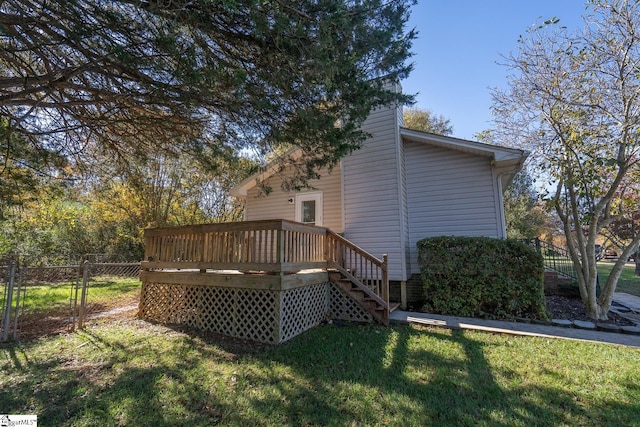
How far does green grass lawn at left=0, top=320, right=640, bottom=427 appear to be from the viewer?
9.17 ft

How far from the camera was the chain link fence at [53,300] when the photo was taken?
5.05 metres

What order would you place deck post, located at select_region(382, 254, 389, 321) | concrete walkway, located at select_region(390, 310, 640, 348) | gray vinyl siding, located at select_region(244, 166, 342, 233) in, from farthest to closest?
gray vinyl siding, located at select_region(244, 166, 342, 233) < deck post, located at select_region(382, 254, 389, 321) < concrete walkway, located at select_region(390, 310, 640, 348)

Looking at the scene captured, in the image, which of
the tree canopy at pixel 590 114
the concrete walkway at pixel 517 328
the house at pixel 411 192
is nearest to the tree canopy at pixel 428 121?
the house at pixel 411 192

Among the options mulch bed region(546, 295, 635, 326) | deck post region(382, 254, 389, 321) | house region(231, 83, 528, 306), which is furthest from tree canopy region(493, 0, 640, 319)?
deck post region(382, 254, 389, 321)

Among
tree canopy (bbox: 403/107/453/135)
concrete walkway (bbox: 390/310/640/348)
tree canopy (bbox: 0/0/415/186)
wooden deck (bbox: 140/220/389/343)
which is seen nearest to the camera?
tree canopy (bbox: 0/0/415/186)

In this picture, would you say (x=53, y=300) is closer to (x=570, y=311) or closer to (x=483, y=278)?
(x=483, y=278)

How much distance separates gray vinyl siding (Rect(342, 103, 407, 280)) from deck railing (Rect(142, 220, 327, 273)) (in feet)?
6.53

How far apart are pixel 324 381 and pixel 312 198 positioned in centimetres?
650

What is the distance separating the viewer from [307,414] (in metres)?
2.82

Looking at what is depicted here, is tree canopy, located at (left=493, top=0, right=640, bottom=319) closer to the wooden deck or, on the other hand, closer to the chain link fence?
the wooden deck

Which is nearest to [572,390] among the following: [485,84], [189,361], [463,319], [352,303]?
[463,319]

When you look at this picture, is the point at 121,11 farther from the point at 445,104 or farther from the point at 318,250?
the point at 445,104

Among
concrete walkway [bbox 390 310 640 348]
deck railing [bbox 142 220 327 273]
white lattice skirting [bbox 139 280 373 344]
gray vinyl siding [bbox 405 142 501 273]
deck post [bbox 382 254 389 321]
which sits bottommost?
concrete walkway [bbox 390 310 640 348]

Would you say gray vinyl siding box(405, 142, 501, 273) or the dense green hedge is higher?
gray vinyl siding box(405, 142, 501, 273)
